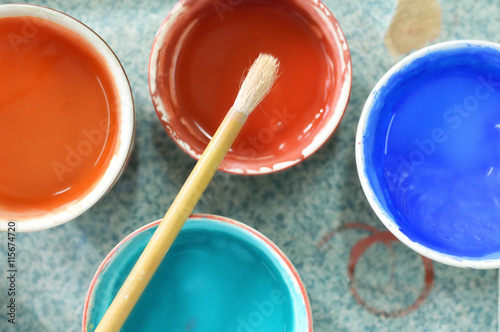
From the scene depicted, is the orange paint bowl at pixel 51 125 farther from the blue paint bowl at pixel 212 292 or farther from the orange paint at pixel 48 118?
the blue paint bowl at pixel 212 292

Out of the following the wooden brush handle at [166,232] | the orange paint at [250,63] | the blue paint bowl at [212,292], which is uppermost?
the orange paint at [250,63]

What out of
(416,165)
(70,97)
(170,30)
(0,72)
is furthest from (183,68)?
(416,165)

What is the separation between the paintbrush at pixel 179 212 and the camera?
76 cm

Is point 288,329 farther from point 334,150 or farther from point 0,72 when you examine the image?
point 0,72

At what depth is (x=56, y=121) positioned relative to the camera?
33.3 inches

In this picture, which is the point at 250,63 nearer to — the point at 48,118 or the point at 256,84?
the point at 256,84

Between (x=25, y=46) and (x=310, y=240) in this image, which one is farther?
(x=310, y=240)

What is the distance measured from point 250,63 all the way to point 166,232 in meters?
0.34

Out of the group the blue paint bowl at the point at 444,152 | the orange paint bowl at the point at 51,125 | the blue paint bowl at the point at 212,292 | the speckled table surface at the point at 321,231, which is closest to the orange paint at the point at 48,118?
the orange paint bowl at the point at 51,125

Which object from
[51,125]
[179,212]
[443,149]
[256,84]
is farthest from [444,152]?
[51,125]

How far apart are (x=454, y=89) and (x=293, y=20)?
1.05 feet

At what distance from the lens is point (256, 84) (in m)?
0.80

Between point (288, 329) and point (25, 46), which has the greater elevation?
point (25, 46)

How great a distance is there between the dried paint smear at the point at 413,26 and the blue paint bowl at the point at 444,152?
0.10 m
